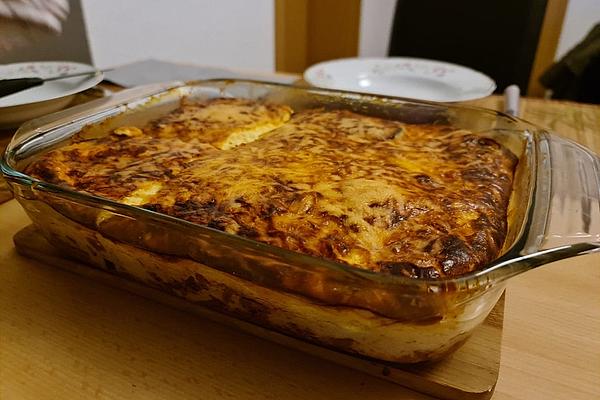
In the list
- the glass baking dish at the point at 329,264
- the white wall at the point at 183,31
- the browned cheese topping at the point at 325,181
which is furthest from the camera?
the white wall at the point at 183,31

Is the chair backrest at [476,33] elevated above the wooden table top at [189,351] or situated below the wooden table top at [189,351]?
above

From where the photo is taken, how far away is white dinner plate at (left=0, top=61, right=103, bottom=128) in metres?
1.05

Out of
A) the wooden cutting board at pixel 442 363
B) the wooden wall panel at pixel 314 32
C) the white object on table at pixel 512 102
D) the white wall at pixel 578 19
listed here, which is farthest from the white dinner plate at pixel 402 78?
the white wall at pixel 578 19

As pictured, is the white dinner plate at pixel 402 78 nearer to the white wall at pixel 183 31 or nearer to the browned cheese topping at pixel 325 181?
the browned cheese topping at pixel 325 181

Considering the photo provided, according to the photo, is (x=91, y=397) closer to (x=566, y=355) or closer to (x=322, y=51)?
(x=566, y=355)

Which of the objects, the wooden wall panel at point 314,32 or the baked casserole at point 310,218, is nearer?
the baked casserole at point 310,218

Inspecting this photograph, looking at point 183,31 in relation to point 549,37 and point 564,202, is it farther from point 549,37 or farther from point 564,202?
point 549,37

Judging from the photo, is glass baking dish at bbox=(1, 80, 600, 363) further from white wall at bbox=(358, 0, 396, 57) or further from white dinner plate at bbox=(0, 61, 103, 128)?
white wall at bbox=(358, 0, 396, 57)

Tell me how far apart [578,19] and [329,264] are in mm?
3065

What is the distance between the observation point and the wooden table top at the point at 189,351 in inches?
20.1

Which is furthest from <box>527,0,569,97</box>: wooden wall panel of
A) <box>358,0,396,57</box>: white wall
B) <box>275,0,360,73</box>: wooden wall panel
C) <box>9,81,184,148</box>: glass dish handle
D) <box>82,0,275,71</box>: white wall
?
<box>9,81,184,148</box>: glass dish handle

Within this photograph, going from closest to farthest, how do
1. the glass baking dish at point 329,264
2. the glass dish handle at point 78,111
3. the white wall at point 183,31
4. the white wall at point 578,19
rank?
the glass baking dish at point 329,264
the glass dish handle at point 78,111
the white wall at point 183,31
the white wall at point 578,19

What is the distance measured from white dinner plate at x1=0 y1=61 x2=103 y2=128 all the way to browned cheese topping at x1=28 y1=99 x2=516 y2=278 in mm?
272

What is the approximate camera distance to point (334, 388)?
1.69 feet
